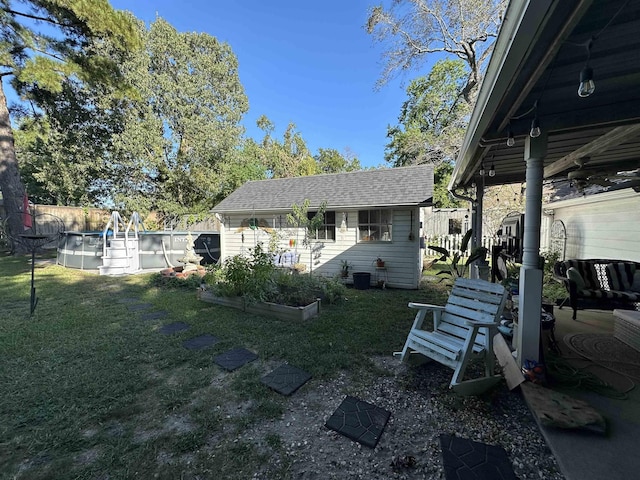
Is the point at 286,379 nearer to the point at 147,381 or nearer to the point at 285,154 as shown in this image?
the point at 147,381

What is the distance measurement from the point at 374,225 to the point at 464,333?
5.14 meters

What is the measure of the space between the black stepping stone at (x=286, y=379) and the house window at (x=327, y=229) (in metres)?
5.68

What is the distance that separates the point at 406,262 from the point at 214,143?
13.0 metres

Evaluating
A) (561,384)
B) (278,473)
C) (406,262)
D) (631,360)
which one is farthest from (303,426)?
(406,262)

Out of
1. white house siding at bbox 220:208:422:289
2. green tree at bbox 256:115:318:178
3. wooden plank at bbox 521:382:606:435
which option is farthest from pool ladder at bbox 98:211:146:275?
green tree at bbox 256:115:318:178

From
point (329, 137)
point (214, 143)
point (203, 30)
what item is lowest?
point (214, 143)

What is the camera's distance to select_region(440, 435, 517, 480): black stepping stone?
5.79ft

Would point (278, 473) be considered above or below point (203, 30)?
below

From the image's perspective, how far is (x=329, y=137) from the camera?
27.8 meters

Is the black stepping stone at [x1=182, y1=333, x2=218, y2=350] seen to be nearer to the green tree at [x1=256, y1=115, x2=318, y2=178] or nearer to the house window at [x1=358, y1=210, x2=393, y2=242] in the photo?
the house window at [x1=358, y1=210, x2=393, y2=242]

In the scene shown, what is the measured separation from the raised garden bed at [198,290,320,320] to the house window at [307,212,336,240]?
367cm

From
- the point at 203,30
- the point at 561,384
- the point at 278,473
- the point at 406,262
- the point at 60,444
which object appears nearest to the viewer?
the point at 278,473

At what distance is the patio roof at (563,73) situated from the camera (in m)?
1.38

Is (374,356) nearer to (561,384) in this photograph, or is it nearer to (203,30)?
(561,384)
